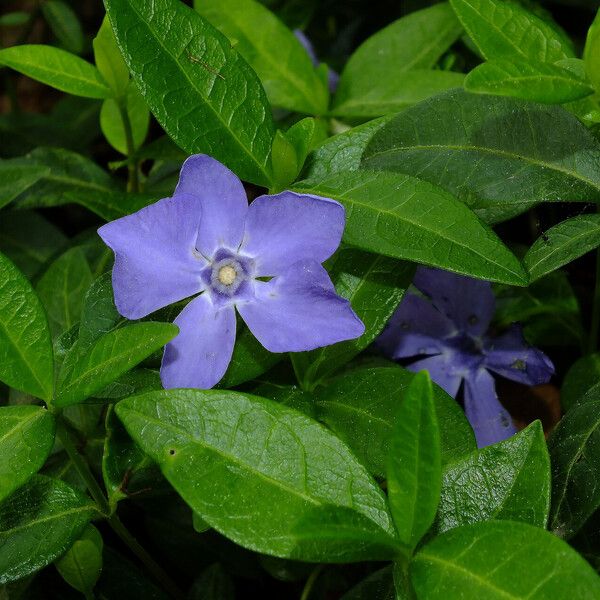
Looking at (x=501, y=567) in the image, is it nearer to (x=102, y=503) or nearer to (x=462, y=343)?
(x=102, y=503)

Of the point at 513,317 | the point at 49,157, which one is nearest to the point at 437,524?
the point at 513,317

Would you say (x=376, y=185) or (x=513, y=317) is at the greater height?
(x=376, y=185)

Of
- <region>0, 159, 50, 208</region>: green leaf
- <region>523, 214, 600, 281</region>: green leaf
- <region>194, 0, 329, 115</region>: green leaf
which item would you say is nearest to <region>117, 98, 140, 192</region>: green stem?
<region>0, 159, 50, 208</region>: green leaf

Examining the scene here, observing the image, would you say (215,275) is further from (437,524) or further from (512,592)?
(512,592)

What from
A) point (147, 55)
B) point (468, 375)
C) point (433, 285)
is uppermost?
point (147, 55)

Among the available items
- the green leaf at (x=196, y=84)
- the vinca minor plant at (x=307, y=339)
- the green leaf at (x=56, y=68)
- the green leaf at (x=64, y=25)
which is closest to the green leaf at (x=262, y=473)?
the vinca minor plant at (x=307, y=339)

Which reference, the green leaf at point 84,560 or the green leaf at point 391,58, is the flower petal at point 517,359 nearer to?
the green leaf at point 391,58

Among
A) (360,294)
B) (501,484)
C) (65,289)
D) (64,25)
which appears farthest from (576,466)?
(64,25)
